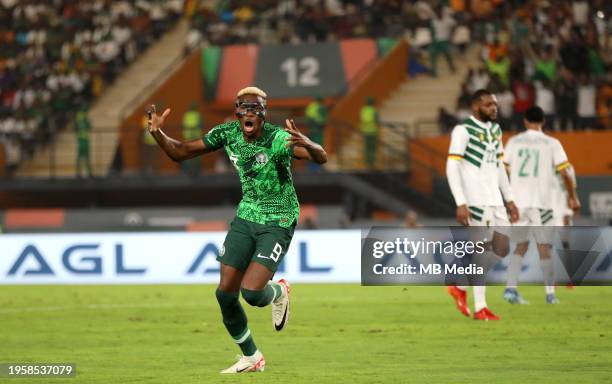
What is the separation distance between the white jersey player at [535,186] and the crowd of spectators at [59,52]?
20.0 meters

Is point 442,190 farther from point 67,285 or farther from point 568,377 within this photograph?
point 568,377

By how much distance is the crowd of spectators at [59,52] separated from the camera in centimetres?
3694

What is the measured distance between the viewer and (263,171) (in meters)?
11.0

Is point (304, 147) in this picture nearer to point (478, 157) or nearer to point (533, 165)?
point (478, 157)

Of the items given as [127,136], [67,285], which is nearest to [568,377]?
[67,285]

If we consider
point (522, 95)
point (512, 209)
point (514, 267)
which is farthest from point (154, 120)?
point (522, 95)

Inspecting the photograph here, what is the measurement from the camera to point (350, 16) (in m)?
36.7

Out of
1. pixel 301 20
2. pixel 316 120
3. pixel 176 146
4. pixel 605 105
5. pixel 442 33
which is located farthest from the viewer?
pixel 301 20

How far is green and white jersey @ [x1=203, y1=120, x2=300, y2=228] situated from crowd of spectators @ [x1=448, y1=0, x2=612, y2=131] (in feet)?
61.6

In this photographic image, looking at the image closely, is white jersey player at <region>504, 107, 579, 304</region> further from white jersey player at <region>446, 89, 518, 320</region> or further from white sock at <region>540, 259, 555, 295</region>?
white jersey player at <region>446, 89, 518, 320</region>

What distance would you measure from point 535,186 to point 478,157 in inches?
122

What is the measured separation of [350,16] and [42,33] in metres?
9.58

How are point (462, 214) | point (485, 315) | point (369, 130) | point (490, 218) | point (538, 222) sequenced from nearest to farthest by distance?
point (462, 214) < point (485, 315) < point (490, 218) < point (538, 222) < point (369, 130)

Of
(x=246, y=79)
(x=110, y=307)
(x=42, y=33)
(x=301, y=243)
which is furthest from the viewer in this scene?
(x=42, y=33)
